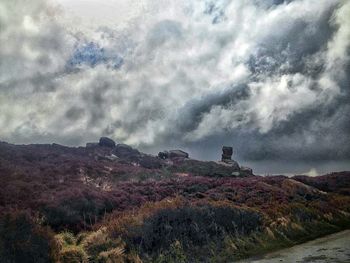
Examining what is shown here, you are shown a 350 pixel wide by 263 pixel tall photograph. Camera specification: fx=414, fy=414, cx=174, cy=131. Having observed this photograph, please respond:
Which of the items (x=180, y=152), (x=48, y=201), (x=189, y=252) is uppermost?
(x=180, y=152)

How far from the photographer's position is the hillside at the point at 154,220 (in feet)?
57.1

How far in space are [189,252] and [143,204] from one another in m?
8.74

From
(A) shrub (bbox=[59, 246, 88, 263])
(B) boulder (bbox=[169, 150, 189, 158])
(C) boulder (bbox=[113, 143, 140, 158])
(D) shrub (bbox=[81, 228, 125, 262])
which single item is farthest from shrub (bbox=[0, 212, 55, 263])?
(B) boulder (bbox=[169, 150, 189, 158])

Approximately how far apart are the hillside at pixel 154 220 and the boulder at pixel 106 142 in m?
44.1

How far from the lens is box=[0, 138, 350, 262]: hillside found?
17391 mm

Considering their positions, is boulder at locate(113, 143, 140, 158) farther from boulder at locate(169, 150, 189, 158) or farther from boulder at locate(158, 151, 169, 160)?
boulder at locate(169, 150, 189, 158)

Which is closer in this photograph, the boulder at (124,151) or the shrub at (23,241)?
the shrub at (23,241)

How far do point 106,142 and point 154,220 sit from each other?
61888 mm

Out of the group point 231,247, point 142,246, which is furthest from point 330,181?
point 142,246

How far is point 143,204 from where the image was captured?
1065 inches

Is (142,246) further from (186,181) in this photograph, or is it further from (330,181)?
(330,181)

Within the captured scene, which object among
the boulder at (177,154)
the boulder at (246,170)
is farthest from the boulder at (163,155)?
the boulder at (246,170)

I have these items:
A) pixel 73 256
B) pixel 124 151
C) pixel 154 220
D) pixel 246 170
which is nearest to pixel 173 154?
pixel 124 151

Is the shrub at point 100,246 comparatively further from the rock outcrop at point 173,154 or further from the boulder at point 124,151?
the rock outcrop at point 173,154
